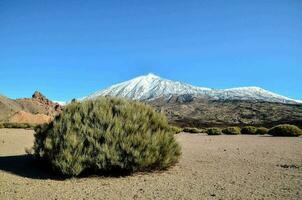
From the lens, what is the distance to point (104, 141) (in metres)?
10.5

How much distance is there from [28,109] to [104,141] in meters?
62.4

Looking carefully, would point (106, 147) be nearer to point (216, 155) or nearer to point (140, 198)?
point (140, 198)

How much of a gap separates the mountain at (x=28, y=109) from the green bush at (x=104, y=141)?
39716 millimetres

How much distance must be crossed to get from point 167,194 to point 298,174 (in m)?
4.16

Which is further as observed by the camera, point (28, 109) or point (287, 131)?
point (28, 109)

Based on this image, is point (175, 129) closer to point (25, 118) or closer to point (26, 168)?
point (26, 168)

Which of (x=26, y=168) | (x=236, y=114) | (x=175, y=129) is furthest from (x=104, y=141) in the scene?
(x=236, y=114)

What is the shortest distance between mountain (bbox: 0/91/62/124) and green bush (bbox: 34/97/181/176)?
130 feet

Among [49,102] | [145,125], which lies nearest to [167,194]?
[145,125]

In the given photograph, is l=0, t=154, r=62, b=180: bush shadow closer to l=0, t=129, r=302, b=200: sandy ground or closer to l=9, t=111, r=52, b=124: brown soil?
l=0, t=129, r=302, b=200: sandy ground

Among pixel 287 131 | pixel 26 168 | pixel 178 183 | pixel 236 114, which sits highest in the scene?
pixel 236 114

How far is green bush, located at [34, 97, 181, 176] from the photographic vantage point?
1019cm

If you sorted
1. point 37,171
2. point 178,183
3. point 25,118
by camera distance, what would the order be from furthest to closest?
1. point 25,118
2. point 37,171
3. point 178,183

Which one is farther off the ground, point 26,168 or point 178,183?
point 26,168
